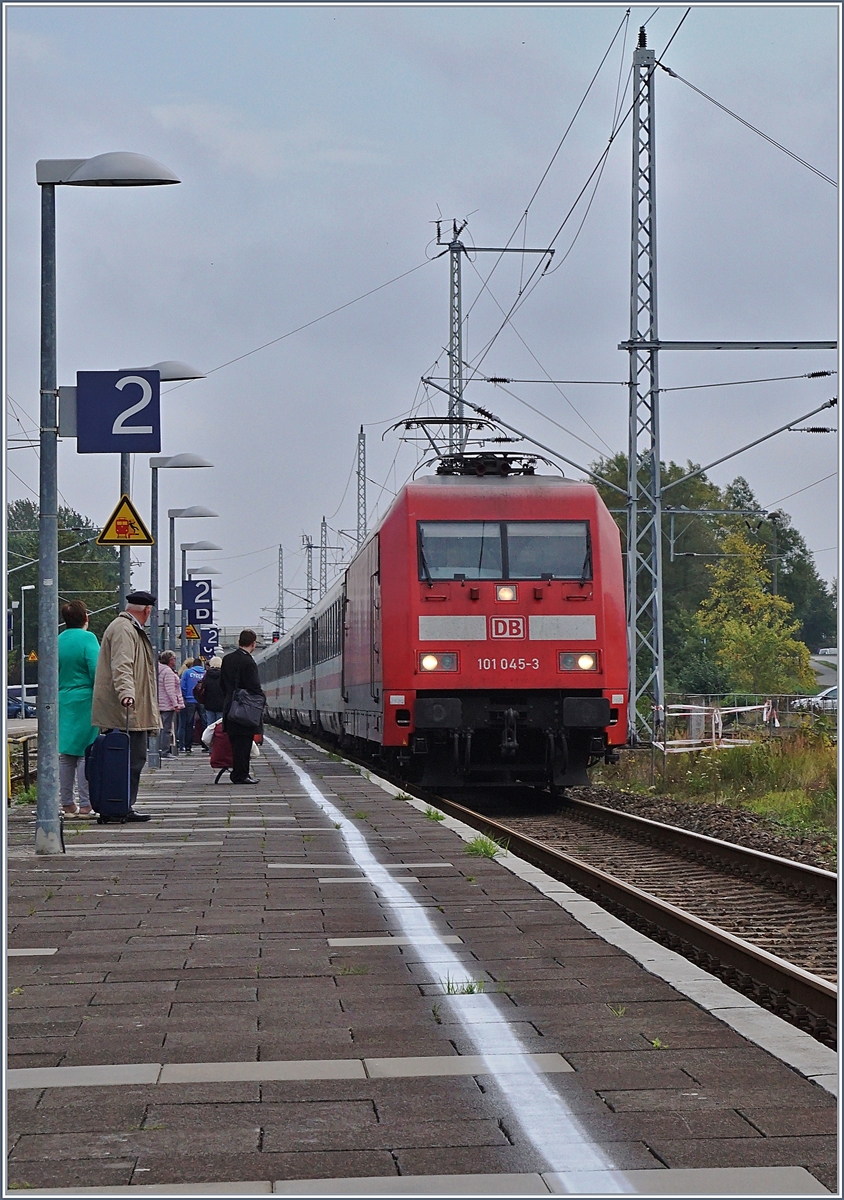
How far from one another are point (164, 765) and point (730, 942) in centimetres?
1863

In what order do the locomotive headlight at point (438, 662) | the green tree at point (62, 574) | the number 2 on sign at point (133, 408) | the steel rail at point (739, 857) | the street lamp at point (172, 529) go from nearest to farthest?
the steel rail at point (739, 857)
the number 2 on sign at point (133, 408)
the locomotive headlight at point (438, 662)
the street lamp at point (172, 529)
the green tree at point (62, 574)

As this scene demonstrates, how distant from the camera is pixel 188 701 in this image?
31.2m

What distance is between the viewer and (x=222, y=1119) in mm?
4145

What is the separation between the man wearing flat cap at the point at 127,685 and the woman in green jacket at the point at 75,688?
0.35 meters

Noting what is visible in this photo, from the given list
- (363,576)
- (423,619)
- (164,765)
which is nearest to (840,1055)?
(423,619)

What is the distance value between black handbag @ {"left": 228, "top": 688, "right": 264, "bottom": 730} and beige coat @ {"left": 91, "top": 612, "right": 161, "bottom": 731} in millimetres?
4543

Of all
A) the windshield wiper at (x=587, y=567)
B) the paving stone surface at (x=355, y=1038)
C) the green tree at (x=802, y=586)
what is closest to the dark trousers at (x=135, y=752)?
the paving stone surface at (x=355, y=1038)

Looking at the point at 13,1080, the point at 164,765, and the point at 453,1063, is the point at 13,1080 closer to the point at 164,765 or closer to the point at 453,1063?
the point at 453,1063

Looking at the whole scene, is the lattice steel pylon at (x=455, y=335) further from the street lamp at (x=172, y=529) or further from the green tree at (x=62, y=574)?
the green tree at (x=62, y=574)

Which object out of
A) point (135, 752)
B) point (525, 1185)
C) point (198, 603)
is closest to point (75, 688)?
point (135, 752)

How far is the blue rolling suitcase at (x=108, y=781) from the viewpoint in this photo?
12547 mm

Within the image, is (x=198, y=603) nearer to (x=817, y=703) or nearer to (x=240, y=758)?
(x=240, y=758)

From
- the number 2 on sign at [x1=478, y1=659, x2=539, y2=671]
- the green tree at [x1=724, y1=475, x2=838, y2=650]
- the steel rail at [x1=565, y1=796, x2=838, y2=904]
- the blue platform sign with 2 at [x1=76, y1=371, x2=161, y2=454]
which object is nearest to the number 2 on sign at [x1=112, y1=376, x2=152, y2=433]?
the blue platform sign with 2 at [x1=76, y1=371, x2=161, y2=454]

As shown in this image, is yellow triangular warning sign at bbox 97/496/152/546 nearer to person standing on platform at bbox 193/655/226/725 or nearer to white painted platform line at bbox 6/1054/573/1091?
person standing on platform at bbox 193/655/226/725
